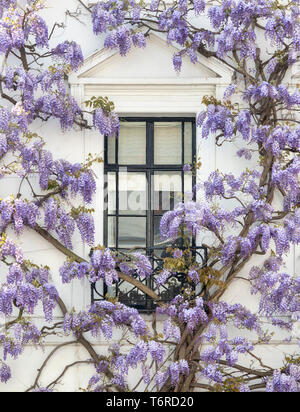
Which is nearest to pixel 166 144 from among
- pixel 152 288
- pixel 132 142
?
pixel 132 142

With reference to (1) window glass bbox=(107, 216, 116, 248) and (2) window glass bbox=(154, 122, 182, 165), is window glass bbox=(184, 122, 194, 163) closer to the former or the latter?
(2) window glass bbox=(154, 122, 182, 165)

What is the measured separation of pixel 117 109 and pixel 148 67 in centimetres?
53

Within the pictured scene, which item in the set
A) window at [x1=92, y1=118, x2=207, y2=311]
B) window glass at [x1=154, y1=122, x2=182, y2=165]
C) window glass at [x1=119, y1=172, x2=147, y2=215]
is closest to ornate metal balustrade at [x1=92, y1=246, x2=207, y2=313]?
window at [x1=92, y1=118, x2=207, y2=311]

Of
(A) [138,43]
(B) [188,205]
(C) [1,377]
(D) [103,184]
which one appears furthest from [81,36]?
(C) [1,377]

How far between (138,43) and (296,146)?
187 cm

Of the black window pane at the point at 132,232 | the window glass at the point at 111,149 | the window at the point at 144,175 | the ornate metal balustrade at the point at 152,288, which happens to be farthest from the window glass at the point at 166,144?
the ornate metal balustrade at the point at 152,288

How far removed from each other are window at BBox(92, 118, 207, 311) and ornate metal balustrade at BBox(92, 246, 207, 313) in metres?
0.27

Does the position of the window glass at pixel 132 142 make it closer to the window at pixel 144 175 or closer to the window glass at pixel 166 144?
the window at pixel 144 175

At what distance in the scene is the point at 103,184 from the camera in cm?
909

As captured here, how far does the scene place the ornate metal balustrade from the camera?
Result: 8859 mm

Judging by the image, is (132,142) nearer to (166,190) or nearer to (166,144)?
(166,144)

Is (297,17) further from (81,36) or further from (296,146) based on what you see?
(81,36)

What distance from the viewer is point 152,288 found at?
8906mm

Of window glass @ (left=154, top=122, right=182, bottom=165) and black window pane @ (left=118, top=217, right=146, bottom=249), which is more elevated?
window glass @ (left=154, top=122, right=182, bottom=165)
